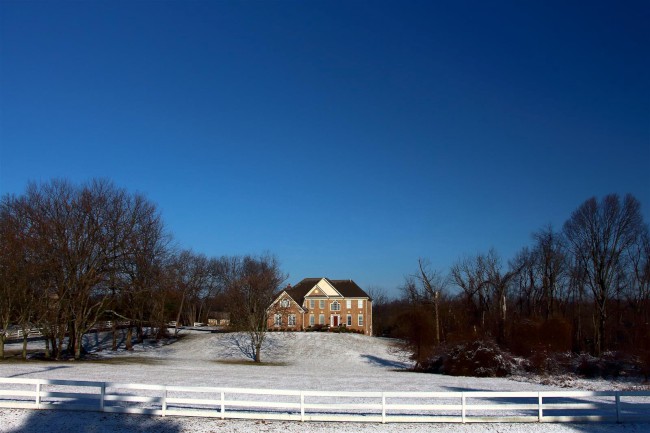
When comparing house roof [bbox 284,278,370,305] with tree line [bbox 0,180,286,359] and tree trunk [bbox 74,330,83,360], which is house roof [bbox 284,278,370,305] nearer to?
tree line [bbox 0,180,286,359]

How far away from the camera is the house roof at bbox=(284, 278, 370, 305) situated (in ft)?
264

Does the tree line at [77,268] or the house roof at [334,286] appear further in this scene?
the house roof at [334,286]

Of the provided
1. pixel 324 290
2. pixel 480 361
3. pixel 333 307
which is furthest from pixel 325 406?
pixel 324 290

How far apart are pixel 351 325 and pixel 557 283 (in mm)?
28818

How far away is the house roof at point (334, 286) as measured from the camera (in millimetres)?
80562

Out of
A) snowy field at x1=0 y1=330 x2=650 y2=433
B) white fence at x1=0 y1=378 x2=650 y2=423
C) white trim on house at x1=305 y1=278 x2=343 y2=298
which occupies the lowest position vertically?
snowy field at x1=0 y1=330 x2=650 y2=433

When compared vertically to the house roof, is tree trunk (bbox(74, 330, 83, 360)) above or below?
below

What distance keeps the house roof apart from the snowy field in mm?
15731

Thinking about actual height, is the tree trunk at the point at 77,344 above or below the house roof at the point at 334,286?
below

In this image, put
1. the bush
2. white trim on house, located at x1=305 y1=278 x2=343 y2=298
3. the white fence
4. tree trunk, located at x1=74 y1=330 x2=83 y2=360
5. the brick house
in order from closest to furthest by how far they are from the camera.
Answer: the white fence < the bush < tree trunk, located at x1=74 y1=330 x2=83 y2=360 < the brick house < white trim on house, located at x1=305 y1=278 x2=343 y2=298

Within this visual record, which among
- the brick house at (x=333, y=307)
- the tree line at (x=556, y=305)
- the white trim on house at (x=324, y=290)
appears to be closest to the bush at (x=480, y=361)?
the tree line at (x=556, y=305)

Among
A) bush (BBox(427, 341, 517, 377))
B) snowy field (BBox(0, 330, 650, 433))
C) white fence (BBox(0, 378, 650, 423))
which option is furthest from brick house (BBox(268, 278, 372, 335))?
white fence (BBox(0, 378, 650, 423))

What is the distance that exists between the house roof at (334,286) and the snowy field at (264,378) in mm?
15731

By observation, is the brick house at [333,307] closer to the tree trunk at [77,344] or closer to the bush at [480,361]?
the tree trunk at [77,344]
